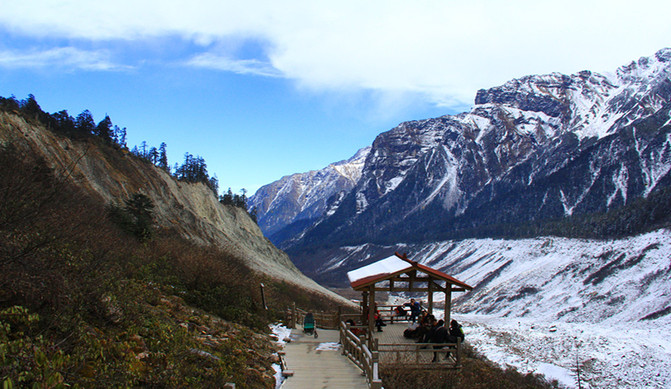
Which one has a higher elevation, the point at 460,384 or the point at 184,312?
the point at 184,312

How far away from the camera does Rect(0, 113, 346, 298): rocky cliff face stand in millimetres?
35656

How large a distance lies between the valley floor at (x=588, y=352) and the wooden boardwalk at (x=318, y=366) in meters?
22.1

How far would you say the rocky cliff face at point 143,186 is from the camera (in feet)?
117

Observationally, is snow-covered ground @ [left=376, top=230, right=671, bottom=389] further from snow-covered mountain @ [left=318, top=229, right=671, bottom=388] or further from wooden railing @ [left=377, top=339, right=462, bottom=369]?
wooden railing @ [left=377, top=339, right=462, bottom=369]

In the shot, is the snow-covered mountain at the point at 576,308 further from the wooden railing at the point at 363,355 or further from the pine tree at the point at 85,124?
the pine tree at the point at 85,124

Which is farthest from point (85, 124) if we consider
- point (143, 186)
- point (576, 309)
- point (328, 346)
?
point (576, 309)

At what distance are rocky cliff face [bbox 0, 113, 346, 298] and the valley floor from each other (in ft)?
73.0

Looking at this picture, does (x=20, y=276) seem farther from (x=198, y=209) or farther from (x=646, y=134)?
(x=646, y=134)

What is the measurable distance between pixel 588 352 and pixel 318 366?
34.3 m

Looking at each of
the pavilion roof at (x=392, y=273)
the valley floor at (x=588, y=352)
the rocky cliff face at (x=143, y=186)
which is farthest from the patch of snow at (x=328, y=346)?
the valley floor at (x=588, y=352)

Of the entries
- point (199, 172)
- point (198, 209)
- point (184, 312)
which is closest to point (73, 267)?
point (184, 312)

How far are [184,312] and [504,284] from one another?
82664mm

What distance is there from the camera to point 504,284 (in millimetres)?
87188

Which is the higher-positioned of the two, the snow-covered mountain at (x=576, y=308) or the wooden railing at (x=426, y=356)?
the wooden railing at (x=426, y=356)
